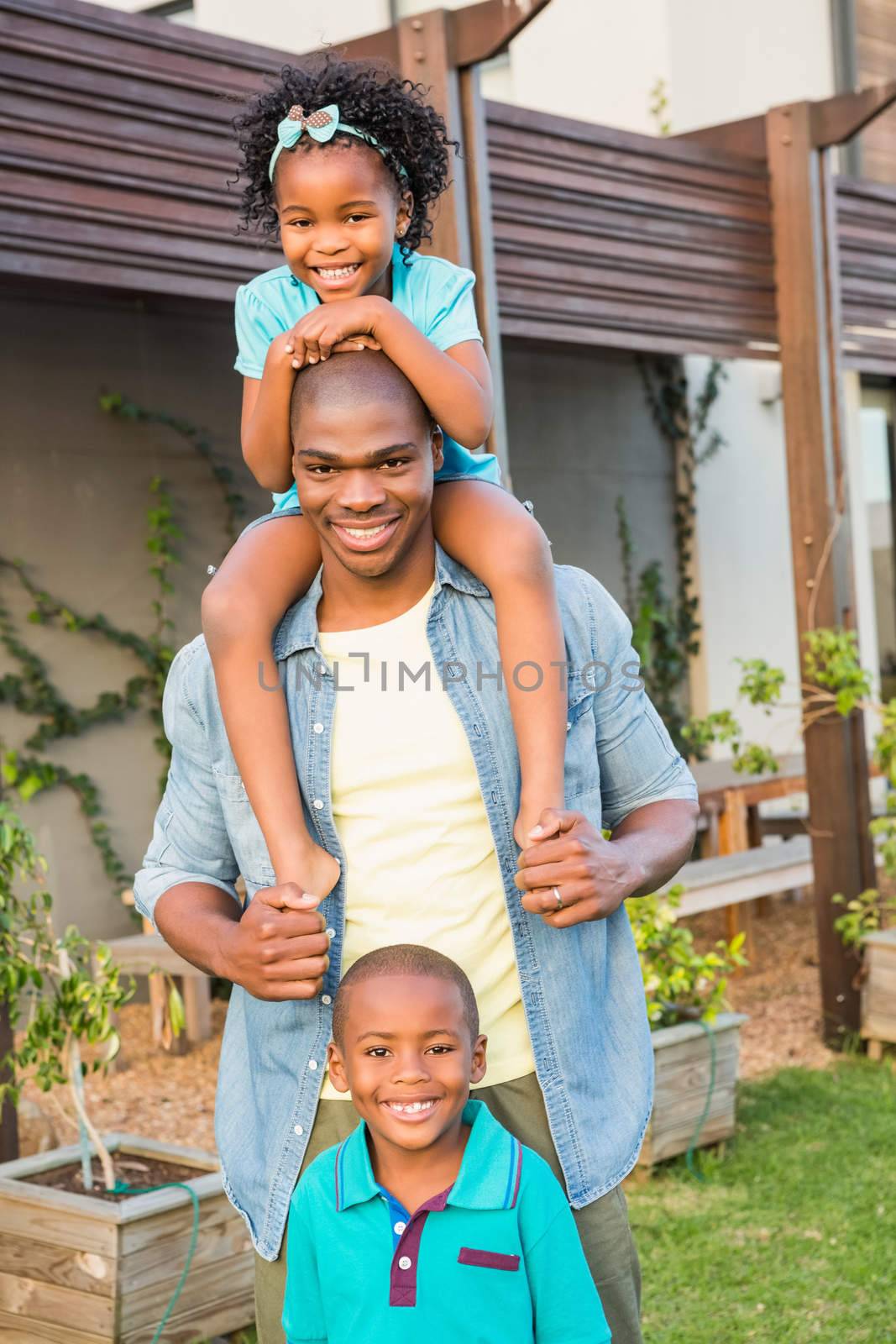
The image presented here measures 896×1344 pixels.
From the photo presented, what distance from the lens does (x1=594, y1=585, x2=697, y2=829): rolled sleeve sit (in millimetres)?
2090

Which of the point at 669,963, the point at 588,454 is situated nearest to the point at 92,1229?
the point at 669,963

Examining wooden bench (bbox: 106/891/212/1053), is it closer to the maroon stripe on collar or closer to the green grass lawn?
the green grass lawn

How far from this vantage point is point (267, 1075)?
6.56 feet

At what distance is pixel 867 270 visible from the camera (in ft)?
20.6

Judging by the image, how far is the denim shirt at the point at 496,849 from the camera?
1950 millimetres

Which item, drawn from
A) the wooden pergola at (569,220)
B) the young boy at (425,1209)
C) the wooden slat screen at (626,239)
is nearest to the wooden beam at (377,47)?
the wooden pergola at (569,220)

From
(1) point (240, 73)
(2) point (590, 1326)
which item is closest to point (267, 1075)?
(2) point (590, 1326)

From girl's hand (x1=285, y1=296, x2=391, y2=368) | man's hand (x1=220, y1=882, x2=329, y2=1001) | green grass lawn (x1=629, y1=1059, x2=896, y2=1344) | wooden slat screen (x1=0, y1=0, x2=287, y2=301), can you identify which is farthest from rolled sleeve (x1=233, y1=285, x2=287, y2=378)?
green grass lawn (x1=629, y1=1059, x2=896, y2=1344)

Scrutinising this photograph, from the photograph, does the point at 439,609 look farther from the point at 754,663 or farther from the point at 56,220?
the point at 754,663

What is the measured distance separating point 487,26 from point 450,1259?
3757 mm

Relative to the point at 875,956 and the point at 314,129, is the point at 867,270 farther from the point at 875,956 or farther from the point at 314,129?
the point at 314,129

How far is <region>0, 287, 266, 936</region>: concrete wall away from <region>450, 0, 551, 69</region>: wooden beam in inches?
91.3

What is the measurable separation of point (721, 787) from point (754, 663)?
1438 millimetres

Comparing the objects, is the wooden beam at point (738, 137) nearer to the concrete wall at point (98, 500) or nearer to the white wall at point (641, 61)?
the white wall at point (641, 61)
